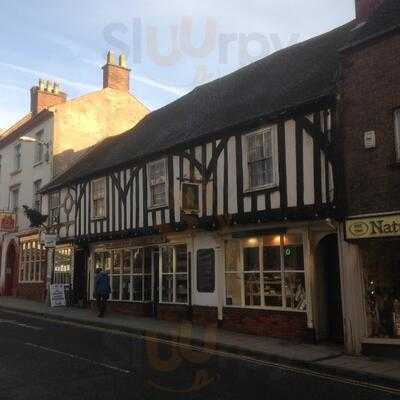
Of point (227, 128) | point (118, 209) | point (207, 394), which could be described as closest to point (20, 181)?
point (118, 209)

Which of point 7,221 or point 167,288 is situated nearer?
point 167,288

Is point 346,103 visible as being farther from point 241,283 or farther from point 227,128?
point 241,283

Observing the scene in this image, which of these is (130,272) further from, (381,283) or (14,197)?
(14,197)

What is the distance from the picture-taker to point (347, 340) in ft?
33.1

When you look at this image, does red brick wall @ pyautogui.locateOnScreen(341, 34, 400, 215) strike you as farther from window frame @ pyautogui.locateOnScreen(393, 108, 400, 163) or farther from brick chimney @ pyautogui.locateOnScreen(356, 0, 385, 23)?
brick chimney @ pyautogui.locateOnScreen(356, 0, 385, 23)

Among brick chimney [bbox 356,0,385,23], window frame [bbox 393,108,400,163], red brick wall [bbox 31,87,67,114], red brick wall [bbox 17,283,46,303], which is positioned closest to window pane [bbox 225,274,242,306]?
window frame [bbox 393,108,400,163]

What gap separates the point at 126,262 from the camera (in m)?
18.3

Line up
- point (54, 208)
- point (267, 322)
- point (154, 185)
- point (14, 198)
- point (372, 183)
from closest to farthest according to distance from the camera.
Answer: point (372, 183)
point (267, 322)
point (154, 185)
point (54, 208)
point (14, 198)

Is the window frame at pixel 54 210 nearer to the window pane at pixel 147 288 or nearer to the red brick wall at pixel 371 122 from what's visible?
the window pane at pixel 147 288

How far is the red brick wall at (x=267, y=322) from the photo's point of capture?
11805mm

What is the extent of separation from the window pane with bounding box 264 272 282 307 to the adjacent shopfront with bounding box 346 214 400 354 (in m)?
2.62

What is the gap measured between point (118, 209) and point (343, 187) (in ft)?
31.3

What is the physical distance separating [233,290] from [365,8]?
316 inches

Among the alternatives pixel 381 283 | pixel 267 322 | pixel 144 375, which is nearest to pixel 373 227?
pixel 381 283
